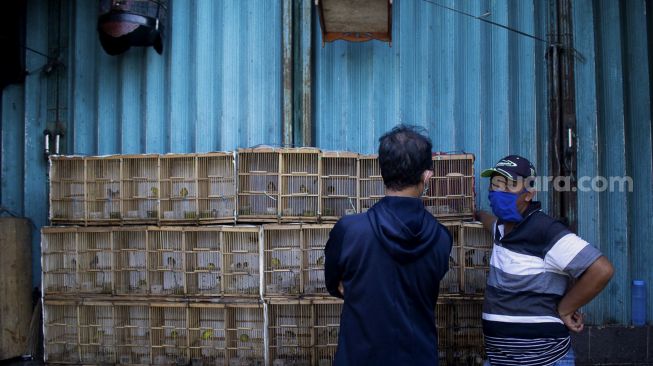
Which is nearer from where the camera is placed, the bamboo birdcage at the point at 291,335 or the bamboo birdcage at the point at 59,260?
the bamboo birdcage at the point at 291,335

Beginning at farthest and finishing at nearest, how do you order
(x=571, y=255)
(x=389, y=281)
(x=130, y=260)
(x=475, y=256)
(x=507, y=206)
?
1. (x=130, y=260)
2. (x=475, y=256)
3. (x=507, y=206)
4. (x=571, y=255)
5. (x=389, y=281)

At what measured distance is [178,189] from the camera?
177 inches

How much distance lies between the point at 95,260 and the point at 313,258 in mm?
2039

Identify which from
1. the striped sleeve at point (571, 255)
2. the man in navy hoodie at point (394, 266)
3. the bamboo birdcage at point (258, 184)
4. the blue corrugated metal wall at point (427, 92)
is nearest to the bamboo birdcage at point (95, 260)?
the blue corrugated metal wall at point (427, 92)

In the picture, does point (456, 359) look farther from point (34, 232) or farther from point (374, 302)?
point (34, 232)

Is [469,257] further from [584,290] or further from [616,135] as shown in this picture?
[616,135]

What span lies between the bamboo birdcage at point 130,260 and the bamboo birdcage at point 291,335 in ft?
4.07

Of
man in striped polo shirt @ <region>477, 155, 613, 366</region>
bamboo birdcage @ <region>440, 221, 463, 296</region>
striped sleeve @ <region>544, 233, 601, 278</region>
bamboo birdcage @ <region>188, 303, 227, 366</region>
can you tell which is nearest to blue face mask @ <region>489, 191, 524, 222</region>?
man in striped polo shirt @ <region>477, 155, 613, 366</region>

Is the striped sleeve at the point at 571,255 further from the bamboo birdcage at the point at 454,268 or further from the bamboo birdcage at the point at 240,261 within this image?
the bamboo birdcage at the point at 240,261

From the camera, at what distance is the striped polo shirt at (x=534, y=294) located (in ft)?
8.92

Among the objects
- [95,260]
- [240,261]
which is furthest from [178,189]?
[95,260]

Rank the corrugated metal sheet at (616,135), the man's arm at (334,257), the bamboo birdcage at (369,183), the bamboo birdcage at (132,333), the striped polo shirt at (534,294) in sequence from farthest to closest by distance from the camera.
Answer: the corrugated metal sheet at (616,135) < the bamboo birdcage at (132,333) < the bamboo birdcage at (369,183) < the striped polo shirt at (534,294) < the man's arm at (334,257)

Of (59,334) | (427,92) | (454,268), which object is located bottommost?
(59,334)

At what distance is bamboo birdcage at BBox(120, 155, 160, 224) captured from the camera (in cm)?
452
